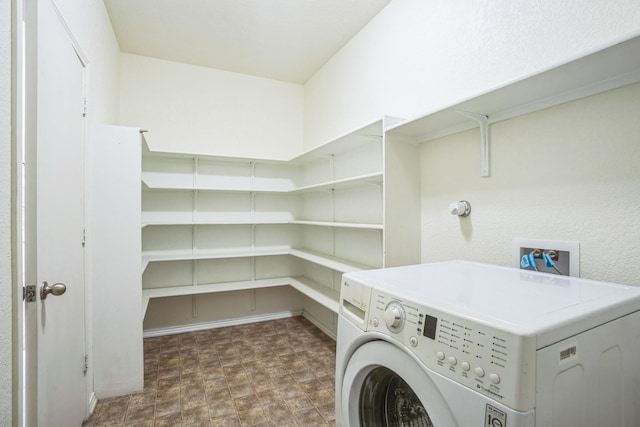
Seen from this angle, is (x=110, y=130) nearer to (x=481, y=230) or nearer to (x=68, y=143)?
(x=68, y=143)

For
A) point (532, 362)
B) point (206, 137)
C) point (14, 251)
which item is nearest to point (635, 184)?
point (532, 362)

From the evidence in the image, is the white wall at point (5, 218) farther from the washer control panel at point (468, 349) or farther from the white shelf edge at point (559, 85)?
the white shelf edge at point (559, 85)

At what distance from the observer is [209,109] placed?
327 centimetres

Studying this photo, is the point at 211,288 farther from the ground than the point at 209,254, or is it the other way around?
the point at 209,254

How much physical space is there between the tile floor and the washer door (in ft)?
2.64

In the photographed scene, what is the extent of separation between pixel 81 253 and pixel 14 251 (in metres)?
0.86

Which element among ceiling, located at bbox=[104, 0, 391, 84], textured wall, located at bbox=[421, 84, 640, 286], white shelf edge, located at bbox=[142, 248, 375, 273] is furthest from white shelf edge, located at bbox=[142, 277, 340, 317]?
ceiling, located at bbox=[104, 0, 391, 84]

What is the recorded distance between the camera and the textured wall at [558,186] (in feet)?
3.58

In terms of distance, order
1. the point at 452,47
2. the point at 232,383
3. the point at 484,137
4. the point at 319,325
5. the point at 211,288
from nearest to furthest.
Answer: the point at 484,137
the point at 452,47
the point at 232,383
the point at 211,288
the point at 319,325

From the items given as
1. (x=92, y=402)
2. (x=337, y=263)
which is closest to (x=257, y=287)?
(x=337, y=263)

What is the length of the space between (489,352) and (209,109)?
3.36 m

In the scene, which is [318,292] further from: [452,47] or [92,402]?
[452,47]

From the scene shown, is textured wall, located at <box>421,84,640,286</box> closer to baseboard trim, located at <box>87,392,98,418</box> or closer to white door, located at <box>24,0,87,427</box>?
white door, located at <box>24,0,87,427</box>

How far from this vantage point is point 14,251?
3.17 feet
